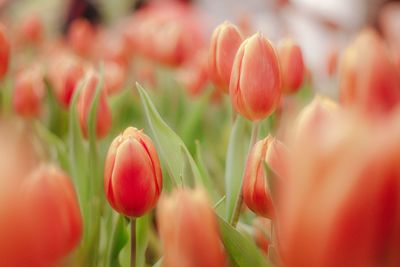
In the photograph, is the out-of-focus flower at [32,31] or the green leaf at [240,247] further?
the out-of-focus flower at [32,31]

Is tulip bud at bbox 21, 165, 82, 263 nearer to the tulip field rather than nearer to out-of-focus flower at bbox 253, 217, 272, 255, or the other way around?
the tulip field

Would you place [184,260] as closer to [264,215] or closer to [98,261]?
[264,215]

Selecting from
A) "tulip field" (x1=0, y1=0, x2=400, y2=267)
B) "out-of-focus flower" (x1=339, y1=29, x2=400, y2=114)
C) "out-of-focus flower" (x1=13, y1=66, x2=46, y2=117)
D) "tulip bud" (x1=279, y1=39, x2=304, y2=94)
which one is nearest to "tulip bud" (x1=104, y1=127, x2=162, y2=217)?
"tulip field" (x1=0, y1=0, x2=400, y2=267)

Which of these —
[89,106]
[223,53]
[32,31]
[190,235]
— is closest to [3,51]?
[89,106]

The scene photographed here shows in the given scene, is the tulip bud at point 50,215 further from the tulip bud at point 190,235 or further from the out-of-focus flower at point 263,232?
the out-of-focus flower at point 263,232

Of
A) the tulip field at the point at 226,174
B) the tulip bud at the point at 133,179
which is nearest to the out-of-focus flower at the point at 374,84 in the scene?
the tulip field at the point at 226,174

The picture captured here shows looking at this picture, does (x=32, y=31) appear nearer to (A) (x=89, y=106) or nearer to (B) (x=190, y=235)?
(A) (x=89, y=106)

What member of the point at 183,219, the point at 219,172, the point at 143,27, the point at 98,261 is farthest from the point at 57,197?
the point at 143,27
